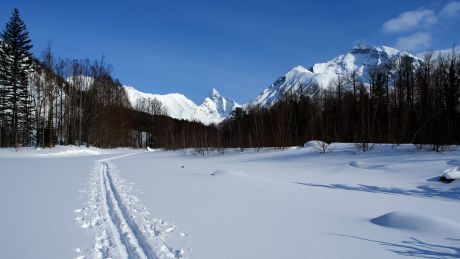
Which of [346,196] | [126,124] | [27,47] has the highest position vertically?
[27,47]

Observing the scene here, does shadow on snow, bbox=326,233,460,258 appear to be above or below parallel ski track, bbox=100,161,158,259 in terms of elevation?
below

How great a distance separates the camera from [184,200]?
367 inches

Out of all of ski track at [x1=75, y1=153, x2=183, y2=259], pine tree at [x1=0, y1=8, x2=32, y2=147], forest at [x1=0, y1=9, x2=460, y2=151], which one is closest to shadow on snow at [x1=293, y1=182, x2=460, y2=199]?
ski track at [x1=75, y1=153, x2=183, y2=259]

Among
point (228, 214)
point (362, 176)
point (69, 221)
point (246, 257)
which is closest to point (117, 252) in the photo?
point (246, 257)

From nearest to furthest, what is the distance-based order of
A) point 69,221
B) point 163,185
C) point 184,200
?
1. point 69,221
2. point 184,200
3. point 163,185

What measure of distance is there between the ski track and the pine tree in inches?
1513

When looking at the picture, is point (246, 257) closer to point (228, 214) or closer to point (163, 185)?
point (228, 214)

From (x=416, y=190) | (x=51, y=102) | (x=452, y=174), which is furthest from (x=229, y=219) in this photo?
(x=51, y=102)

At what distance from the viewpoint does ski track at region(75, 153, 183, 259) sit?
4.77 m

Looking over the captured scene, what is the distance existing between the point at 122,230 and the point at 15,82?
44.1 meters

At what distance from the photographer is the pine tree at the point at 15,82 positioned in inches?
1602

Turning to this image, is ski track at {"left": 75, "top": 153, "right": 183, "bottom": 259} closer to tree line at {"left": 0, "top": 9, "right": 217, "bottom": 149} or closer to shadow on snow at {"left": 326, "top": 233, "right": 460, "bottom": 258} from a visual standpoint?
shadow on snow at {"left": 326, "top": 233, "right": 460, "bottom": 258}

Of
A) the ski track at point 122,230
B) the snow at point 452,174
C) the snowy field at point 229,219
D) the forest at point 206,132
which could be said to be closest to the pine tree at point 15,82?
the forest at point 206,132

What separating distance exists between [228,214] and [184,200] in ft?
6.80
